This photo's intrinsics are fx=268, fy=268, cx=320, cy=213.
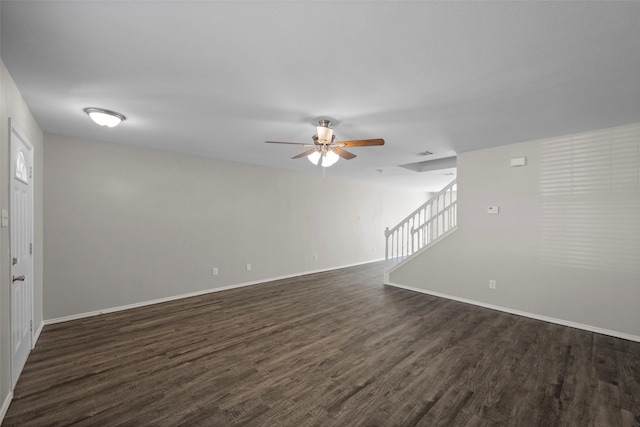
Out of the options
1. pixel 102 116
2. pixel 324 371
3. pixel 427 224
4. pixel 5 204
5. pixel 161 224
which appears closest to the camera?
pixel 5 204

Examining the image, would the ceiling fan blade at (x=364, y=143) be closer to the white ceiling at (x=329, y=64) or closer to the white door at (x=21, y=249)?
the white ceiling at (x=329, y=64)

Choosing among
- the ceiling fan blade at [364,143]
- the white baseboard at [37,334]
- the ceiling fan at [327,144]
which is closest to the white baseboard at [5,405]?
the white baseboard at [37,334]

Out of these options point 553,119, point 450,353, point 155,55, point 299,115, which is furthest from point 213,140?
point 553,119

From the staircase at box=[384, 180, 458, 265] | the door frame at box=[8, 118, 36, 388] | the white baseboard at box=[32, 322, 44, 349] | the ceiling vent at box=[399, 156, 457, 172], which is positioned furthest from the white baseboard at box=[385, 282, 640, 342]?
the white baseboard at box=[32, 322, 44, 349]

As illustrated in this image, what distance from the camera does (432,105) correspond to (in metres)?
2.60

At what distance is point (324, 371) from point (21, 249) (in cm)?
306

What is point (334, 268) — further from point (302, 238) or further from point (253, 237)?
point (253, 237)

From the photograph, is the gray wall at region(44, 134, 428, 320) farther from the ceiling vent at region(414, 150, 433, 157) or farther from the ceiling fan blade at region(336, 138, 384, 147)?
the ceiling fan blade at region(336, 138, 384, 147)

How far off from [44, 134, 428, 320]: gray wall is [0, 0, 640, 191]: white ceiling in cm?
79

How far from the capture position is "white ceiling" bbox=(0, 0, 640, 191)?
145 cm

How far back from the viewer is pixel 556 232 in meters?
3.60

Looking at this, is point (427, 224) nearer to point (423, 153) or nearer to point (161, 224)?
point (423, 153)

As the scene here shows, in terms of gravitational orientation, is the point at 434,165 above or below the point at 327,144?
above

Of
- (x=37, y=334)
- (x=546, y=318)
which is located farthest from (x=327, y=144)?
(x=37, y=334)
